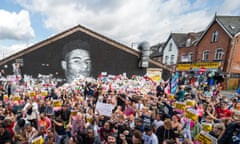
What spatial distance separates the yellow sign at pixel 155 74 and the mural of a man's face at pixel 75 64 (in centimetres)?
588

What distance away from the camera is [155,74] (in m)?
15.6

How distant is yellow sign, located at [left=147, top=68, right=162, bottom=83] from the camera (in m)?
15.5

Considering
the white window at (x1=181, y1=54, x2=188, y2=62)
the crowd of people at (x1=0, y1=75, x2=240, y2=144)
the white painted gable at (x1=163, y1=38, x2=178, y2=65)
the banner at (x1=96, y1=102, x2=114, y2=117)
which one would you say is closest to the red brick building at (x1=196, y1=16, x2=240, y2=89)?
the white window at (x1=181, y1=54, x2=188, y2=62)

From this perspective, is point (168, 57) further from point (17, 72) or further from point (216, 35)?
point (17, 72)

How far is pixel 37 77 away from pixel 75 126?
9.80 m

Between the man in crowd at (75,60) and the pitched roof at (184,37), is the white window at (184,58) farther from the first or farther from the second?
the man in crowd at (75,60)

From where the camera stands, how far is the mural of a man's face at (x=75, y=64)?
45.3 ft

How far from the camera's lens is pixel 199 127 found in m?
4.57

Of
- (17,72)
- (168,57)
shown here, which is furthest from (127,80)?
(168,57)

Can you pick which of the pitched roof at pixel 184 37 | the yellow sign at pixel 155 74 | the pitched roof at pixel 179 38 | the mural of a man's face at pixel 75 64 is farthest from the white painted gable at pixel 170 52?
the mural of a man's face at pixel 75 64

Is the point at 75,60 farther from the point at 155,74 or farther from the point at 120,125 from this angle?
the point at 120,125

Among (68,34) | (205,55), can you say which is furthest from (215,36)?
(68,34)

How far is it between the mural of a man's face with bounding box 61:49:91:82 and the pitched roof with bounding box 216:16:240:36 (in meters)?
18.7

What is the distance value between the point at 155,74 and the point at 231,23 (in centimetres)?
1523
